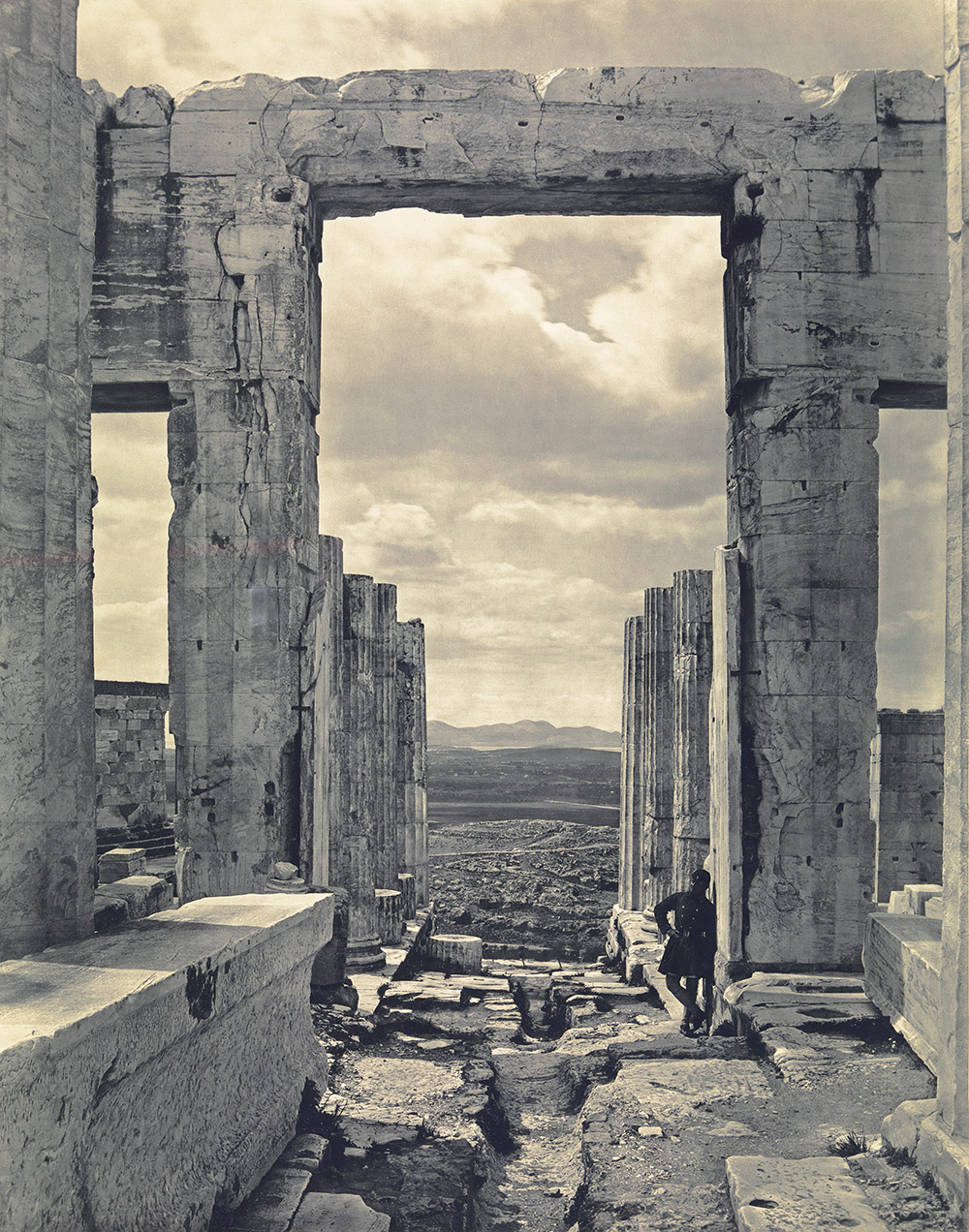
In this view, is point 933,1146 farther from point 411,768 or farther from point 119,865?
point 411,768

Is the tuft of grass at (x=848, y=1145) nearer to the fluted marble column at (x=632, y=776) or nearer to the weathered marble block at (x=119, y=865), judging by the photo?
the fluted marble column at (x=632, y=776)

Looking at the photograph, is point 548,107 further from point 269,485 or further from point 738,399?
point 269,485

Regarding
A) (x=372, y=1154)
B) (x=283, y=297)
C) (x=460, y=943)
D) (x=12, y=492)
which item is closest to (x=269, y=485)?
(x=283, y=297)

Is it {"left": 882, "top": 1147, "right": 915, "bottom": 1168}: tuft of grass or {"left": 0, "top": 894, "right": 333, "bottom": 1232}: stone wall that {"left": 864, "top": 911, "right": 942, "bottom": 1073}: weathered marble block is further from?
{"left": 0, "top": 894, "right": 333, "bottom": 1232}: stone wall

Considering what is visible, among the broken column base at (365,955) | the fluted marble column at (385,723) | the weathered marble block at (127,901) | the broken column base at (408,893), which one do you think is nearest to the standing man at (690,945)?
the weathered marble block at (127,901)

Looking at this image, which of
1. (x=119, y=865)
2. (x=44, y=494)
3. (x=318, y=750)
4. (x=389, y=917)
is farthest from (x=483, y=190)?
(x=119, y=865)

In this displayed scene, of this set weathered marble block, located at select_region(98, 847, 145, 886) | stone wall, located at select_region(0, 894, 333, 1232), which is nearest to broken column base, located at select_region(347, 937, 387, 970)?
weathered marble block, located at select_region(98, 847, 145, 886)
